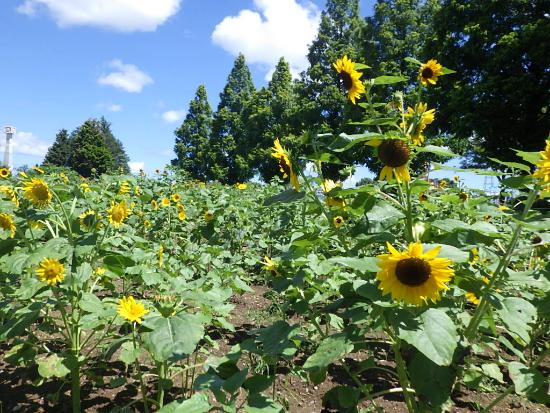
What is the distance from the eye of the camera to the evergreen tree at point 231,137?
35844 millimetres

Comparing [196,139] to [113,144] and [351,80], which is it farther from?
[113,144]

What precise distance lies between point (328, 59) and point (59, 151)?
4731 centimetres

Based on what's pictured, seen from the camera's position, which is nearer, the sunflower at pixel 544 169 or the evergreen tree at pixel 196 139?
the sunflower at pixel 544 169

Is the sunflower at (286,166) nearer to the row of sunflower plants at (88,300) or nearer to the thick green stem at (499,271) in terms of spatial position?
the row of sunflower plants at (88,300)

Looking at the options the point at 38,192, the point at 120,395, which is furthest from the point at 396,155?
the point at 120,395

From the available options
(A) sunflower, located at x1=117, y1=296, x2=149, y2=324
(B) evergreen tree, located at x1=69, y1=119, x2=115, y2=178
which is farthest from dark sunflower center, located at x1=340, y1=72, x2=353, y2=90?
(B) evergreen tree, located at x1=69, y1=119, x2=115, y2=178

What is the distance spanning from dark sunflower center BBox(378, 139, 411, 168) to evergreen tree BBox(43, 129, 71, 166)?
6577cm

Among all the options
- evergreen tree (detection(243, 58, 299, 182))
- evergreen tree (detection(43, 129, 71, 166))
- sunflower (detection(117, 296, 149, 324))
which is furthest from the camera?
evergreen tree (detection(43, 129, 71, 166))

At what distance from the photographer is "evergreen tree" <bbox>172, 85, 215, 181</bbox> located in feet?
129

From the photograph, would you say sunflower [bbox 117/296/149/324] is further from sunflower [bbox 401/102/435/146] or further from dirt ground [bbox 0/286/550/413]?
sunflower [bbox 401/102/435/146]

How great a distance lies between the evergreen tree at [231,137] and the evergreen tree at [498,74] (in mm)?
18068

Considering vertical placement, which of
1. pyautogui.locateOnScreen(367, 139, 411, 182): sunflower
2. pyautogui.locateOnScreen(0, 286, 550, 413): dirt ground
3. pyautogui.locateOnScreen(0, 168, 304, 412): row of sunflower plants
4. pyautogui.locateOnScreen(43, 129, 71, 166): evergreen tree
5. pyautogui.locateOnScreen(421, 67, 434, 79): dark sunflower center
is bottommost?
pyautogui.locateOnScreen(0, 286, 550, 413): dirt ground

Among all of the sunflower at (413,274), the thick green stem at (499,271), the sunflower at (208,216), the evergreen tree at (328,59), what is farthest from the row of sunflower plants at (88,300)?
the evergreen tree at (328,59)

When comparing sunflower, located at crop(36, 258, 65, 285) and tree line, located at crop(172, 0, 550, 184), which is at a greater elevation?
tree line, located at crop(172, 0, 550, 184)
